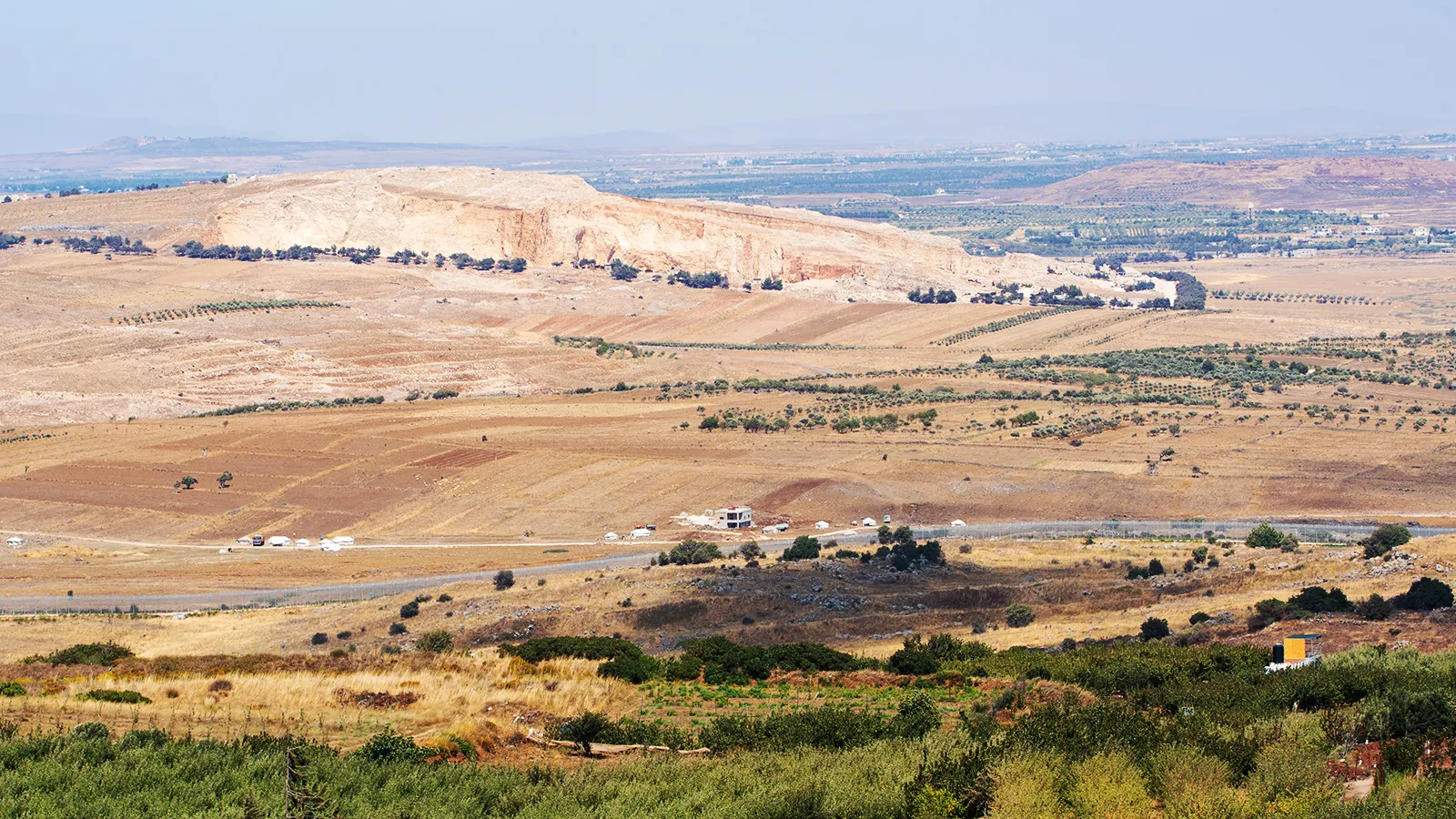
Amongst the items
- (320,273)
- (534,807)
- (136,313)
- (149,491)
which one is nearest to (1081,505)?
(149,491)

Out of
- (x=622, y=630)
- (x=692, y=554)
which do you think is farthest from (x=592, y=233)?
(x=622, y=630)

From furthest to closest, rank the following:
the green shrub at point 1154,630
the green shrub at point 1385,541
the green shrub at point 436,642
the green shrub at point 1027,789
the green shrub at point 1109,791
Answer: the green shrub at point 1385,541
the green shrub at point 436,642
the green shrub at point 1154,630
the green shrub at point 1109,791
the green shrub at point 1027,789

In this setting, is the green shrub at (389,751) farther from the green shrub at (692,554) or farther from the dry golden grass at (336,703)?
the green shrub at (692,554)

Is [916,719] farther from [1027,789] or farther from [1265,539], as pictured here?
[1265,539]

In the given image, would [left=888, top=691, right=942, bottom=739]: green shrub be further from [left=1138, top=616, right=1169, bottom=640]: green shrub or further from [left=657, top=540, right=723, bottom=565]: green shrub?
[left=657, top=540, right=723, bottom=565]: green shrub

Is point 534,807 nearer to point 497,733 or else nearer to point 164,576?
point 497,733

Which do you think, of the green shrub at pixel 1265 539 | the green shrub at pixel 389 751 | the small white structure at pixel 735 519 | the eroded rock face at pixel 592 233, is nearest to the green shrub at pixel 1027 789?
the green shrub at pixel 389 751
